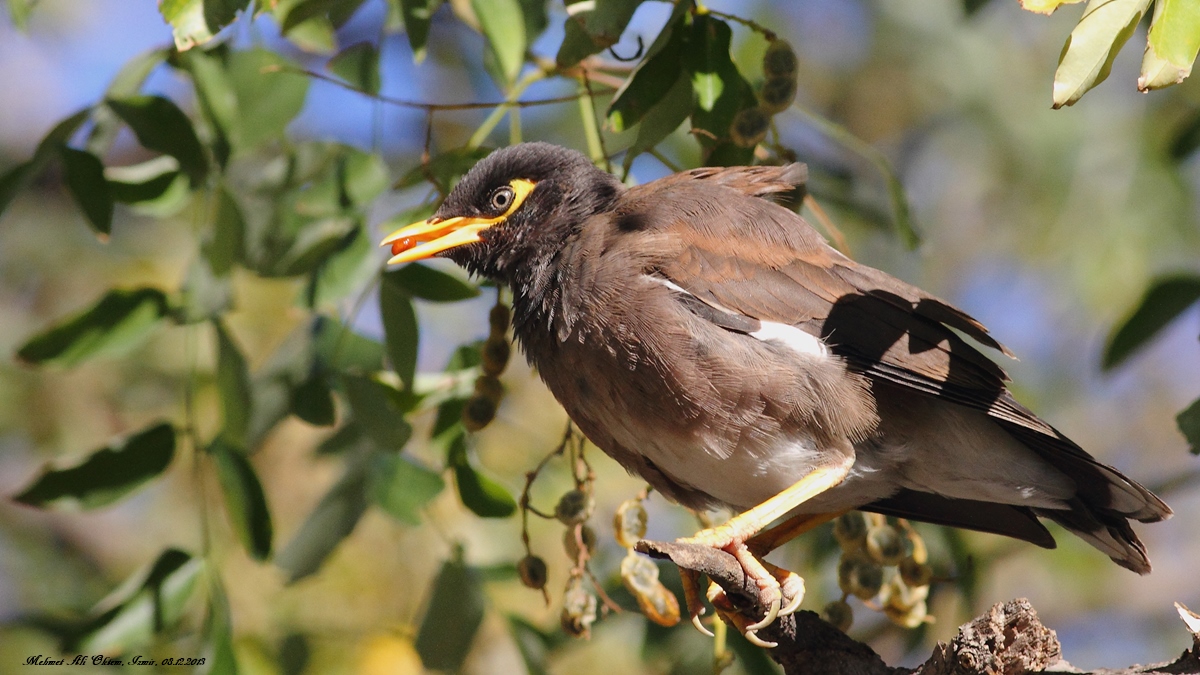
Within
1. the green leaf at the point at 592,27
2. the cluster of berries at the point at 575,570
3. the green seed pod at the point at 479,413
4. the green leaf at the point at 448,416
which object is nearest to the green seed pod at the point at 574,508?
the cluster of berries at the point at 575,570

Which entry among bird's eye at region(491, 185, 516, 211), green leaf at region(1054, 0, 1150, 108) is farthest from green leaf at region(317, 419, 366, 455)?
green leaf at region(1054, 0, 1150, 108)

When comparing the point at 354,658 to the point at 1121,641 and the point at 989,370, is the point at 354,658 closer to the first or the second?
the point at 989,370

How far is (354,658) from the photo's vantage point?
3982 mm

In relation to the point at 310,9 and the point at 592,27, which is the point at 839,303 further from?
the point at 310,9

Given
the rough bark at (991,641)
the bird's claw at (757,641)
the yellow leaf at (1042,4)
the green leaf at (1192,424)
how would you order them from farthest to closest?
1. the bird's claw at (757,641)
2. the green leaf at (1192,424)
3. the rough bark at (991,641)
4. the yellow leaf at (1042,4)

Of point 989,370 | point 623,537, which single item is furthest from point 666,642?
point 989,370

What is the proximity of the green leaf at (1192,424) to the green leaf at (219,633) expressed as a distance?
229cm

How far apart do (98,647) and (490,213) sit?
1525mm

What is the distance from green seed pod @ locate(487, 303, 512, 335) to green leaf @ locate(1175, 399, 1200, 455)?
1614 millimetres

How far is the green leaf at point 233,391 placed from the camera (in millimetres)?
2943

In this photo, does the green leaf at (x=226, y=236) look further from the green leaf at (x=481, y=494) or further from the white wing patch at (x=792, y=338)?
the white wing patch at (x=792, y=338)

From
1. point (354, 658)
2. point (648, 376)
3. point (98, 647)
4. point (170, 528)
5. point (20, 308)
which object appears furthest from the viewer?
point (20, 308)

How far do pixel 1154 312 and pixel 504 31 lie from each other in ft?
6.22

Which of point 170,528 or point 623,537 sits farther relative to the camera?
point 170,528
